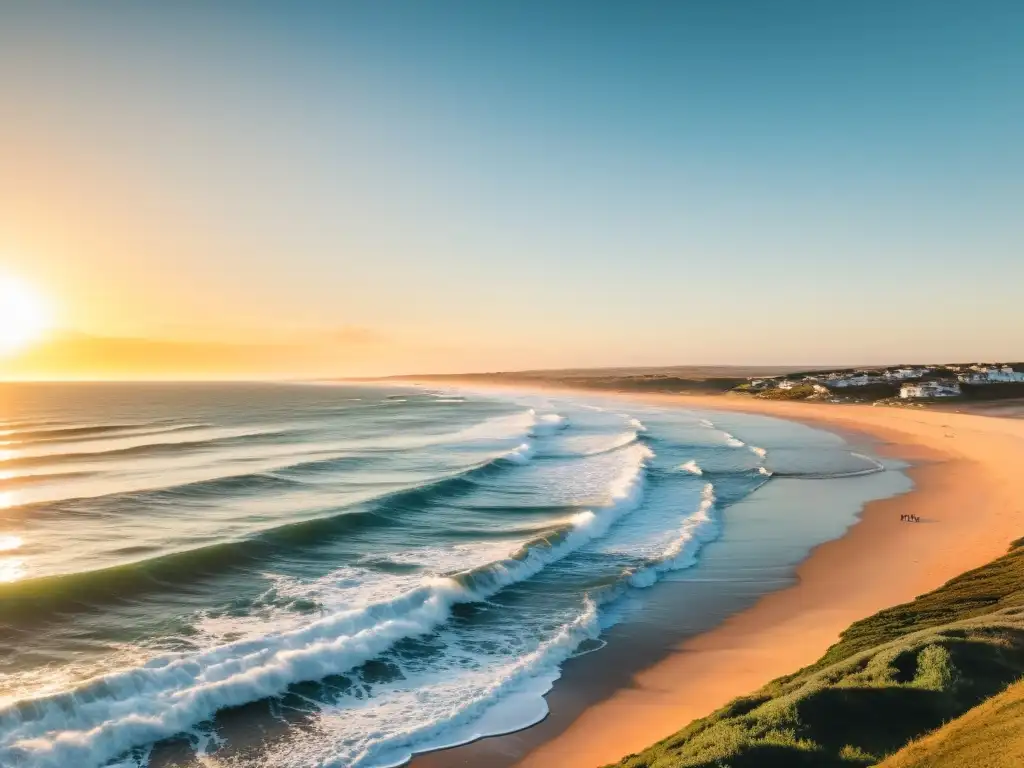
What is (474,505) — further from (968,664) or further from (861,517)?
(968,664)

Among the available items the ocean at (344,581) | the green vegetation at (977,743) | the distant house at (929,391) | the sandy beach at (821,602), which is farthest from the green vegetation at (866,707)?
the distant house at (929,391)

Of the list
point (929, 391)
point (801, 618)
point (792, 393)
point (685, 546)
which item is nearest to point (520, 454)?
point (685, 546)

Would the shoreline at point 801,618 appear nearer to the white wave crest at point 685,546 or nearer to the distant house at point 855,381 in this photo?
the white wave crest at point 685,546

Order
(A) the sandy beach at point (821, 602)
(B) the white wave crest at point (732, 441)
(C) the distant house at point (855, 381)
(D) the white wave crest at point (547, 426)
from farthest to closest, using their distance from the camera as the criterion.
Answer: (C) the distant house at point (855, 381) < (D) the white wave crest at point (547, 426) < (B) the white wave crest at point (732, 441) < (A) the sandy beach at point (821, 602)

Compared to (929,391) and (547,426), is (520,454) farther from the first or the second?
(929,391)

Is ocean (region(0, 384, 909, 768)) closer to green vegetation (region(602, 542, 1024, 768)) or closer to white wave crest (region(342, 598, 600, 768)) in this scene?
white wave crest (region(342, 598, 600, 768))

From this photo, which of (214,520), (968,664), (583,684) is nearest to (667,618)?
(583,684)

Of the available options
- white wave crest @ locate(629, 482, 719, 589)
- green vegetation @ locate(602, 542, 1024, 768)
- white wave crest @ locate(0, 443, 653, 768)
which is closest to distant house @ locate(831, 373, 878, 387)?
white wave crest @ locate(629, 482, 719, 589)
